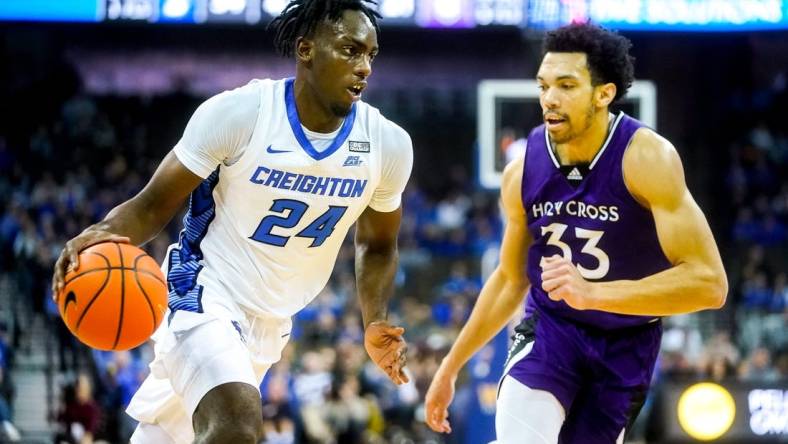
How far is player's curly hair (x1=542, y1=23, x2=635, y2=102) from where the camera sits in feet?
15.7

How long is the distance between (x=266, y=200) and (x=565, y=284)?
1.28 m

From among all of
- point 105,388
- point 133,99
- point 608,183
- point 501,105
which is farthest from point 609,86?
point 133,99

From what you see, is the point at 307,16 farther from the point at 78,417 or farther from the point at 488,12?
the point at 488,12

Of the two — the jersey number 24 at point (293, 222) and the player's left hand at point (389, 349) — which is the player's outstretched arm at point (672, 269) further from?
the jersey number 24 at point (293, 222)

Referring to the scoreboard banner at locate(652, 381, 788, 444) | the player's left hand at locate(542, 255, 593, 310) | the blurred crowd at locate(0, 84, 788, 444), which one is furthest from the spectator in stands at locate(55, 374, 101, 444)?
the player's left hand at locate(542, 255, 593, 310)

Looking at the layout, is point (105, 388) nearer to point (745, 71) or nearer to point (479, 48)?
point (479, 48)

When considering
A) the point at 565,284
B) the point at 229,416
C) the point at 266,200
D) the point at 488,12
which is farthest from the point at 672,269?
the point at 488,12

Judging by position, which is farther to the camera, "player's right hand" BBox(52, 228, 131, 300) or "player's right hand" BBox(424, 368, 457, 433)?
"player's right hand" BBox(424, 368, 457, 433)

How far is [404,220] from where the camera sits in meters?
19.7

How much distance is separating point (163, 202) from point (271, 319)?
2.30ft

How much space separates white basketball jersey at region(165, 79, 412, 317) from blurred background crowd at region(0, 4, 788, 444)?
6860 millimetres

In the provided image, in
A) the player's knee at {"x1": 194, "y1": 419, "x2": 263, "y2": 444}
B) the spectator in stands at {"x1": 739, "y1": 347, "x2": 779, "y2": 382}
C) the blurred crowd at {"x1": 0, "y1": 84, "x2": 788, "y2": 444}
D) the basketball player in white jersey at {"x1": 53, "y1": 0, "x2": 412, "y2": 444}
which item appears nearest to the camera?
the player's knee at {"x1": 194, "y1": 419, "x2": 263, "y2": 444}

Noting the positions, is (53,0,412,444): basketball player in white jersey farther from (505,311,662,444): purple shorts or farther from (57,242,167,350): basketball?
(505,311,662,444): purple shorts

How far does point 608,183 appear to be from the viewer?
4.66 meters
